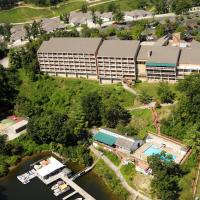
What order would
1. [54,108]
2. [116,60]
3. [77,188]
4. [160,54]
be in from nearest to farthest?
[77,188] → [160,54] → [116,60] → [54,108]

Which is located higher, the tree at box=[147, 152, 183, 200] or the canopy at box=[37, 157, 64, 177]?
the tree at box=[147, 152, 183, 200]

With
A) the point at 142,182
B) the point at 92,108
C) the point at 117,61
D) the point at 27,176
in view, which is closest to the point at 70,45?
the point at 117,61

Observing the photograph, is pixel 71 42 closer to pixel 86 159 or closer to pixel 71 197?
pixel 86 159

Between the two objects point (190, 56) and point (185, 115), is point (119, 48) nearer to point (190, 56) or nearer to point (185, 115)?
point (190, 56)

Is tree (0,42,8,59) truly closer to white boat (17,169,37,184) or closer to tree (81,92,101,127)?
tree (81,92,101,127)

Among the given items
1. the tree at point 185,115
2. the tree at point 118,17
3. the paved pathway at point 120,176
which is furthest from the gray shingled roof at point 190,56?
the tree at point 118,17

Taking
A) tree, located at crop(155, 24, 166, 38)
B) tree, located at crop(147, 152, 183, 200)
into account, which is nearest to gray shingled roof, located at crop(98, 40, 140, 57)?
tree, located at crop(155, 24, 166, 38)

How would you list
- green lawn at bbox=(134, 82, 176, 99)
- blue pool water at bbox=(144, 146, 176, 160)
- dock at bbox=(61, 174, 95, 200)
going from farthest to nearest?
green lawn at bbox=(134, 82, 176, 99), blue pool water at bbox=(144, 146, 176, 160), dock at bbox=(61, 174, 95, 200)

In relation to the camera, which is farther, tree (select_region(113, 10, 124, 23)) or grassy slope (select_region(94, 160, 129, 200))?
tree (select_region(113, 10, 124, 23))

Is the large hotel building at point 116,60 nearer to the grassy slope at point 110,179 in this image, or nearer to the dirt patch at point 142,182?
the grassy slope at point 110,179
